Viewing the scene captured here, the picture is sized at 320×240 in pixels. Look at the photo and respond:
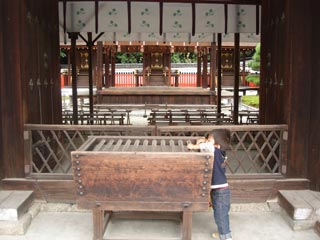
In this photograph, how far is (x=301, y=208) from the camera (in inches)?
206

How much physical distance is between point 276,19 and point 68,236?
15.1 ft

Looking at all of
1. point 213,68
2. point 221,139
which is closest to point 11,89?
point 221,139

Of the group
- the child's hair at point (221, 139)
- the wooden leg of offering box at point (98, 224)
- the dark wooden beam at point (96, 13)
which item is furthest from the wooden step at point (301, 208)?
the dark wooden beam at point (96, 13)

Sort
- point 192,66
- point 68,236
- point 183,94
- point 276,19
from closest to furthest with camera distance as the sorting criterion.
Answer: point 68,236, point 276,19, point 183,94, point 192,66

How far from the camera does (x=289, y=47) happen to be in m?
5.85

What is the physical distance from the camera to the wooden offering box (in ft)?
13.9

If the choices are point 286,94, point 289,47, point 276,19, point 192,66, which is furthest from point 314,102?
point 192,66

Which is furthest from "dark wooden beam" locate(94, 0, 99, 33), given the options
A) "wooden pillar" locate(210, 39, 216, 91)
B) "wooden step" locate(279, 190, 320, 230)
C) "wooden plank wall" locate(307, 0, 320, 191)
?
"wooden pillar" locate(210, 39, 216, 91)

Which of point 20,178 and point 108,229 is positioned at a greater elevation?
point 20,178

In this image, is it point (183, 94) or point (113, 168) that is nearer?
point (113, 168)

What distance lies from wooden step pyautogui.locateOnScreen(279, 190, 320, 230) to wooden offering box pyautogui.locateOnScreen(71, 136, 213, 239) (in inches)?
61.7

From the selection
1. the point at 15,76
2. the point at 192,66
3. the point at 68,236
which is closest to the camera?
the point at 68,236

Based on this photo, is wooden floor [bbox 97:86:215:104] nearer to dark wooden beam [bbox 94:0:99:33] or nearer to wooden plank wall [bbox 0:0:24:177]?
dark wooden beam [bbox 94:0:99:33]

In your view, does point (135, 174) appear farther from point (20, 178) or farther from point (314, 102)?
point (314, 102)
